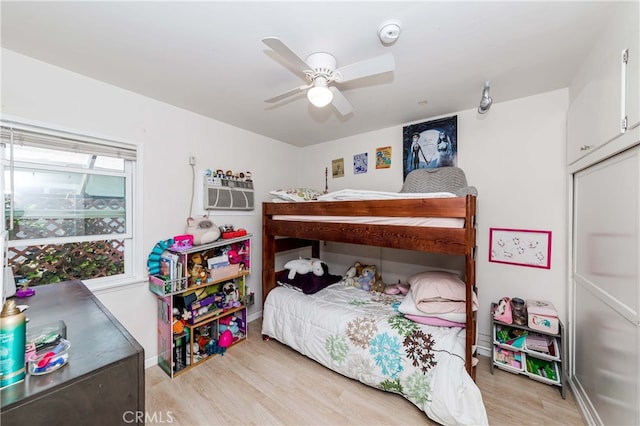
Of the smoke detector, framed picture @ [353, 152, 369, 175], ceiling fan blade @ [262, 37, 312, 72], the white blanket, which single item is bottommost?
the white blanket

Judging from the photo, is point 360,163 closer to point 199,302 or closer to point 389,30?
point 389,30

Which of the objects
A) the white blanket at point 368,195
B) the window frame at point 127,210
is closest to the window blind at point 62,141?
the window frame at point 127,210

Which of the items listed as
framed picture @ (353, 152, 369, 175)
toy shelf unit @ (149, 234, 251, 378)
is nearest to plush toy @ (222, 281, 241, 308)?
toy shelf unit @ (149, 234, 251, 378)

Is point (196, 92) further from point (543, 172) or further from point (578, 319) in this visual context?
point (578, 319)

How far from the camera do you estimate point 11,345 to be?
67cm

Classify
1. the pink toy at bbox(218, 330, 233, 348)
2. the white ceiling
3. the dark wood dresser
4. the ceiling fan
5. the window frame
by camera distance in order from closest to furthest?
the dark wood dresser → the white ceiling → the ceiling fan → the window frame → the pink toy at bbox(218, 330, 233, 348)

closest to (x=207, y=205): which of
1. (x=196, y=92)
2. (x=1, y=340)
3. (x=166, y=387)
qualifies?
(x=196, y=92)

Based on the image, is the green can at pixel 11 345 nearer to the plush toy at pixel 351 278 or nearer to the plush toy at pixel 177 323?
the plush toy at pixel 177 323

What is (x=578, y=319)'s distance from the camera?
1.78m

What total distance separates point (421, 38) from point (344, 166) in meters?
1.92

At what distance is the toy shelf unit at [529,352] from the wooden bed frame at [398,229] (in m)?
0.47

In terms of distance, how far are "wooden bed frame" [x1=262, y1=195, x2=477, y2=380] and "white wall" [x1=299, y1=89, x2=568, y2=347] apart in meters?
0.71

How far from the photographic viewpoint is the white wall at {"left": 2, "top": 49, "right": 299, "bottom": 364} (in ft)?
5.32

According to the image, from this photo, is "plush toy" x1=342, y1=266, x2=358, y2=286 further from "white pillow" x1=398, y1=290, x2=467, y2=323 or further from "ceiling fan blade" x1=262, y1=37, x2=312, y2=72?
"ceiling fan blade" x1=262, y1=37, x2=312, y2=72
